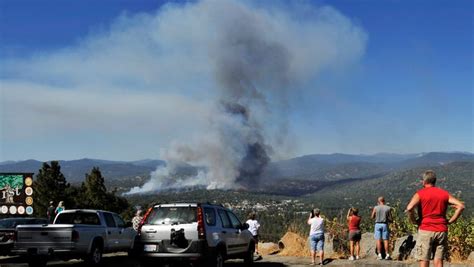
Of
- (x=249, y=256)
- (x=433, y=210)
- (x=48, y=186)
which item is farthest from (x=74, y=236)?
(x=48, y=186)

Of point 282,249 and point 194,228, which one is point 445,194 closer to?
point 194,228

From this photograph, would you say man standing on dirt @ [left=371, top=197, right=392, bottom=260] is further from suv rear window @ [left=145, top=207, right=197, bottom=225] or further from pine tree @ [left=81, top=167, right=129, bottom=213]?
pine tree @ [left=81, top=167, right=129, bottom=213]

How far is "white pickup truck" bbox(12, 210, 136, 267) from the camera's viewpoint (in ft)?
47.9

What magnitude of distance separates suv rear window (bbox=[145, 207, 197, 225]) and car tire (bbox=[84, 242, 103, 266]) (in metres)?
2.54

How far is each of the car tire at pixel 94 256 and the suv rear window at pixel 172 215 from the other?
2542 mm

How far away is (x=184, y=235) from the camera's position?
42.7 feet

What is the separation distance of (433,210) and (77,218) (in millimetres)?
9932

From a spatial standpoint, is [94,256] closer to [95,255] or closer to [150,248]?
[95,255]

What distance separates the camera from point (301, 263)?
54.5ft

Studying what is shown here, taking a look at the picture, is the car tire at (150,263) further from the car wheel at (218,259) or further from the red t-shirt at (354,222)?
the red t-shirt at (354,222)

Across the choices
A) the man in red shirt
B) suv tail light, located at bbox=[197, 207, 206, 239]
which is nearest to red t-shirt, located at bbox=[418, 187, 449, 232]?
the man in red shirt

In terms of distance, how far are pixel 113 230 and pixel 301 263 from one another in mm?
5464

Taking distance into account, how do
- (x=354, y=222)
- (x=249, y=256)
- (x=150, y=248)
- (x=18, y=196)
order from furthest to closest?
(x=18, y=196)
(x=354, y=222)
(x=249, y=256)
(x=150, y=248)

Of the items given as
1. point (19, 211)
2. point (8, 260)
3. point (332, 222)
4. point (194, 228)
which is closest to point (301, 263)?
point (332, 222)
